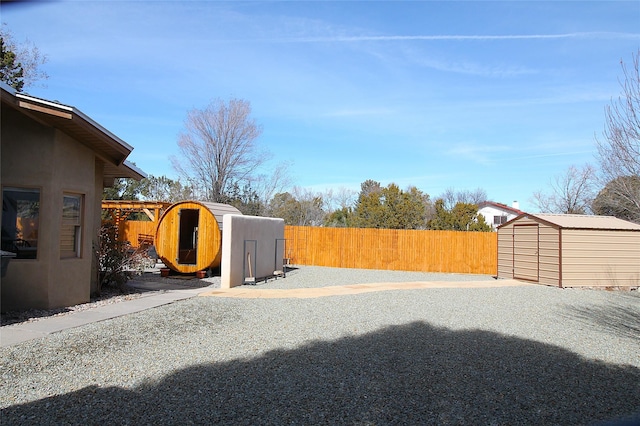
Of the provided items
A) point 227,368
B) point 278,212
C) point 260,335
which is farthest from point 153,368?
point 278,212

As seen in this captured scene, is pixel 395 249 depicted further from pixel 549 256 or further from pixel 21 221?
pixel 21 221

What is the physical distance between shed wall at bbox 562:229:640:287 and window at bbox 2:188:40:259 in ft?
53.8

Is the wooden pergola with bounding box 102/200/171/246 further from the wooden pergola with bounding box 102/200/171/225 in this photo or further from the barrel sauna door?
the barrel sauna door

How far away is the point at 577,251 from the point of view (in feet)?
57.5

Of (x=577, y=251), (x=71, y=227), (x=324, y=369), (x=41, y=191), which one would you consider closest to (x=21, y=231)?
(x=41, y=191)

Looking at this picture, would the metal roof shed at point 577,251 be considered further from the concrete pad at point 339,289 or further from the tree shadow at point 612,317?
the tree shadow at point 612,317

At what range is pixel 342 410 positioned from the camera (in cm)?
478

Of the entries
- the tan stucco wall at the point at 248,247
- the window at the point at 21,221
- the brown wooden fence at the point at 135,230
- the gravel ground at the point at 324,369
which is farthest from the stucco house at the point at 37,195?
the brown wooden fence at the point at 135,230

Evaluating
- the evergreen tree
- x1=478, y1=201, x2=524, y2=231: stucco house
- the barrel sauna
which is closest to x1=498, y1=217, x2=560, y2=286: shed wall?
the barrel sauna

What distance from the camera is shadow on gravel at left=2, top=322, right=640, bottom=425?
15.0 feet

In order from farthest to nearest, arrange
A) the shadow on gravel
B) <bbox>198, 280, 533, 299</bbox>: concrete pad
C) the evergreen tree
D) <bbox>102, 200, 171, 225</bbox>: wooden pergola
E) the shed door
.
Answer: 1. <bbox>102, 200, 171, 225</bbox>: wooden pergola
2. the evergreen tree
3. the shed door
4. <bbox>198, 280, 533, 299</bbox>: concrete pad
5. the shadow on gravel

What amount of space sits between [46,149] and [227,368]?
20.0 ft

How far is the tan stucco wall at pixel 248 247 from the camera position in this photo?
14031 millimetres

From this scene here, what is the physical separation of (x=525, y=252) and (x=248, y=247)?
36.2 feet
